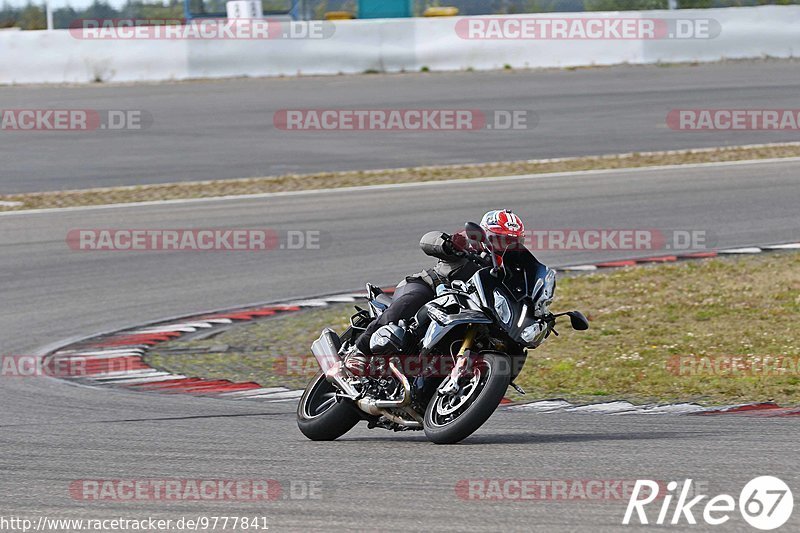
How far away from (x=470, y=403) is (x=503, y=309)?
0.49 metres

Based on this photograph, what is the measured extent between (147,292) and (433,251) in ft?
22.8

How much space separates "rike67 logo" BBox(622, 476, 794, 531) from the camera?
4.95 m

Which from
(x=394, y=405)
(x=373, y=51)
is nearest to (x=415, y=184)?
(x=373, y=51)

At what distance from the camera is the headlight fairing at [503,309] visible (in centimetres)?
651

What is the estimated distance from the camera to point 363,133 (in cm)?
2302

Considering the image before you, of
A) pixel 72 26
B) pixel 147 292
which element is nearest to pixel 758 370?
pixel 147 292
